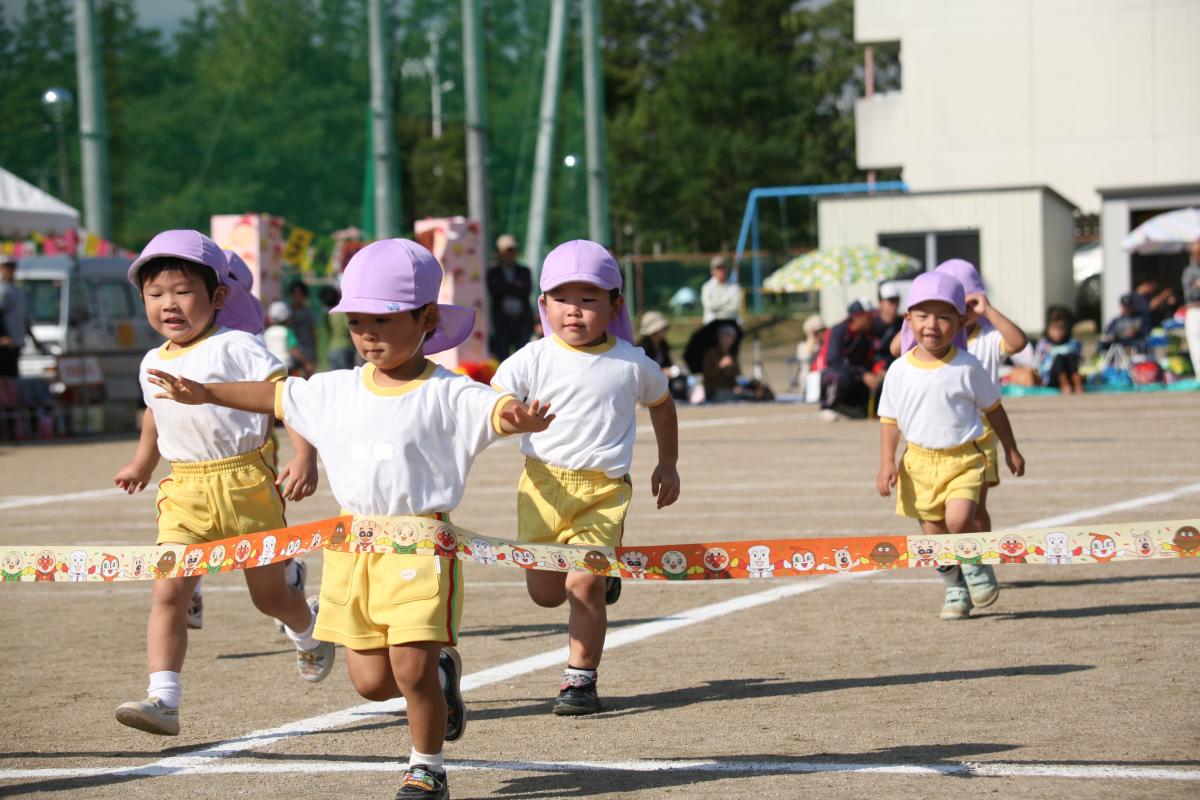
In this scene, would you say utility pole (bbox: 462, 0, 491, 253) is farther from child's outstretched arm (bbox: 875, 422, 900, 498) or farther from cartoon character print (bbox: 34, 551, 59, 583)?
cartoon character print (bbox: 34, 551, 59, 583)

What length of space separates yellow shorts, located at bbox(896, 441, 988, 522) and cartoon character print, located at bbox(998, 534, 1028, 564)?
282cm

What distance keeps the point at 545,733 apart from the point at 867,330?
614 inches

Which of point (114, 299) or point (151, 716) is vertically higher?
point (114, 299)

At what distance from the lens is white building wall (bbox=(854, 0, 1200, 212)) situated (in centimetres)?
4581

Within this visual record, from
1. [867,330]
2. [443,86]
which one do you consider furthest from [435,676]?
[443,86]

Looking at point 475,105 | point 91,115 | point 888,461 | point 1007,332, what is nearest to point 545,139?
point 475,105

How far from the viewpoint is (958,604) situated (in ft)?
27.0

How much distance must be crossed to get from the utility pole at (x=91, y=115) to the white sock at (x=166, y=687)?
20715mm

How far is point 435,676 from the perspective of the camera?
16.8ft

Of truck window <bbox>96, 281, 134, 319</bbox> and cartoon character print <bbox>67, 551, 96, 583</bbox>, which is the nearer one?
cartoon character print <bbox>67, 551, 96, 583</bbox>

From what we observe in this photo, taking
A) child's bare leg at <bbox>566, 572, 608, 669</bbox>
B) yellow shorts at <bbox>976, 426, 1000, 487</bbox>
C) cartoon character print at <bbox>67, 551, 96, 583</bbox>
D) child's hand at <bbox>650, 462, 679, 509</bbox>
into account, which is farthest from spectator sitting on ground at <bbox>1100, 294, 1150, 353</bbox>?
cartoon character print at <bbox>67, 551, 96, 583</bbox>

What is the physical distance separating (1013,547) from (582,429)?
5.82ft

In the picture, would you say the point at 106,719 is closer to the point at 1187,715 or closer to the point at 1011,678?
the point at 1011,678

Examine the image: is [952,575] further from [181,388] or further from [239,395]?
[181,388]
